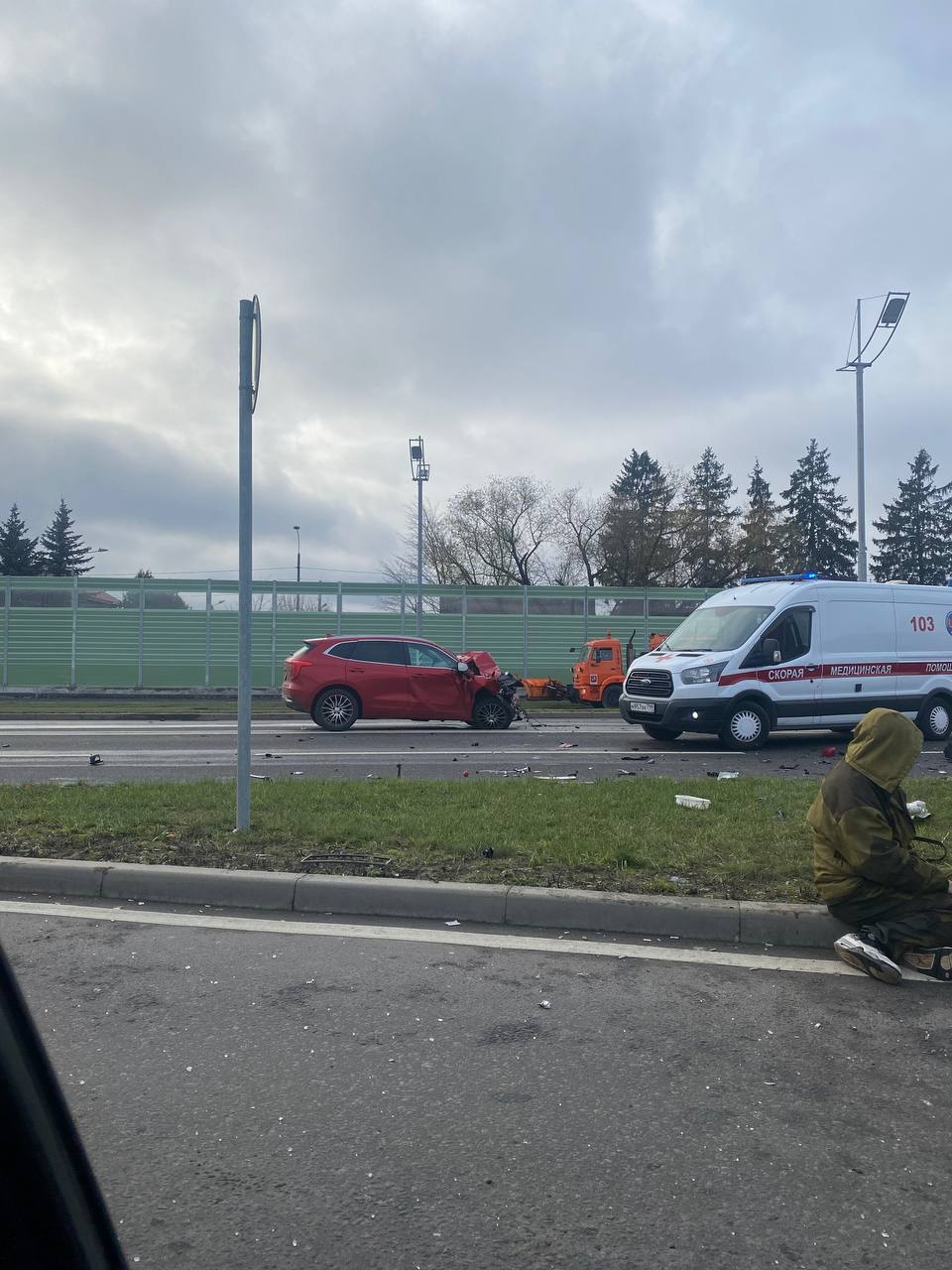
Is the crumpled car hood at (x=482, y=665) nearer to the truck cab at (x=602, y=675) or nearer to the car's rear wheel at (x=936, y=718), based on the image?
the truck cab at (x=602, y=675)

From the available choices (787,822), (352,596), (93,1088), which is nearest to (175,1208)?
(93,1088)

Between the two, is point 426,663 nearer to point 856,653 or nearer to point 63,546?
point 856,653

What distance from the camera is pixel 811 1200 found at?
9.09 ft

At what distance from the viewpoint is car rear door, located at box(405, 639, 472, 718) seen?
17438 millimetres

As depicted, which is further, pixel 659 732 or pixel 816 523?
pixel 816 523

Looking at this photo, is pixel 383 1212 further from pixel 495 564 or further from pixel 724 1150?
pixel 495 564

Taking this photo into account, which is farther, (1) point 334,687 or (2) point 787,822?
(1) point 334,687

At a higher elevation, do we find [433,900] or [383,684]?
[383,684]

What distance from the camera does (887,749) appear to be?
4.90 m

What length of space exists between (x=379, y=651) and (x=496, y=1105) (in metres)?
14.3

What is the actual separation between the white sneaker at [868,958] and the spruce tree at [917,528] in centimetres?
5823

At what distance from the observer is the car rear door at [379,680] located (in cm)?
1717

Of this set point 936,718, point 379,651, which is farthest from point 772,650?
point 379,651

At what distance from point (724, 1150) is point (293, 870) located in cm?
342
